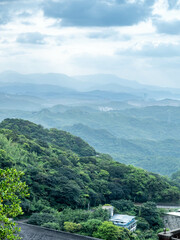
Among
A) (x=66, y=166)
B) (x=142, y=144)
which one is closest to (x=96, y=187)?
(x=66, y=166)

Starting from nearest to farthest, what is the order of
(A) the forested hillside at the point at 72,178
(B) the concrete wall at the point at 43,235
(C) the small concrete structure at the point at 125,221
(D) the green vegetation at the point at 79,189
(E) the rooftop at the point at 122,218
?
(B) the concrete wall at the point at 43,235, (D) the green vegetation at the point at 79,189, (C) the small concrete structure at the point at 125,221, (E) the rooftop at the point at 122,218, (A) the forested hillside at the point at 72,178

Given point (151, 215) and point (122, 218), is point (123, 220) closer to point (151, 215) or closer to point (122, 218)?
point (122, 218)

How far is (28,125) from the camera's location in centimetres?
5725

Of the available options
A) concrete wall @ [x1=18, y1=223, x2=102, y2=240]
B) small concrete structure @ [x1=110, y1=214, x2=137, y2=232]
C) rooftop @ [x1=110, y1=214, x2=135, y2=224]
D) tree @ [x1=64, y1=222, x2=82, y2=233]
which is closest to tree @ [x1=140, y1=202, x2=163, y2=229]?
small concrete structure @ [x1=110, y1=214, x2=137, y2=232]

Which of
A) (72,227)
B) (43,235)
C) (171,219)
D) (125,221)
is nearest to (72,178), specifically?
(125,221)

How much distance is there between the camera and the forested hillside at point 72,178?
32.6 metres

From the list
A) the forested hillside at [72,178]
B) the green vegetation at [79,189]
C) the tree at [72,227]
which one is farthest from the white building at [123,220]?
the tree at [72,227]

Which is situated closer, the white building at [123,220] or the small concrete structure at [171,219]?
the white building at [123,220]

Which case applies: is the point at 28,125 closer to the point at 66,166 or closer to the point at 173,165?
the point at 66,166

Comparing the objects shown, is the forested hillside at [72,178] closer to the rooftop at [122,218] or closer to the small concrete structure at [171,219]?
the rooftop at [122,218]

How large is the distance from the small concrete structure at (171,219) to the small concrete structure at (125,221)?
340 centimetres

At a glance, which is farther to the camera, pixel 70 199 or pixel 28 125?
pixel 28 125

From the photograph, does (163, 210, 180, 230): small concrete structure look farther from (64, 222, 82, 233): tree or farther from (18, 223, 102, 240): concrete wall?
(18, 223, 102, 240): concrete wall

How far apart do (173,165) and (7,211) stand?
11088 cm
